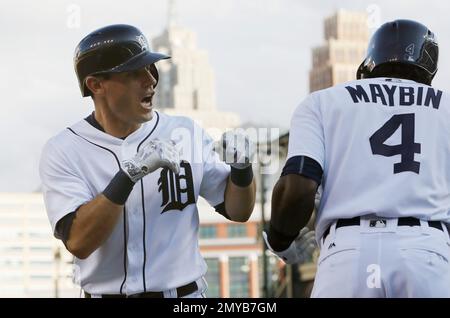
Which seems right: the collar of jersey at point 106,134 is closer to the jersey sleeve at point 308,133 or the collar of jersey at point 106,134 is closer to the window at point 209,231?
the jersey sleeve at point 308,133

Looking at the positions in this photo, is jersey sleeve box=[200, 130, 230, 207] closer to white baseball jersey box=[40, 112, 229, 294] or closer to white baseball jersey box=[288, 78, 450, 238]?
white baseball jersey box=[40, 112, 229, 294]

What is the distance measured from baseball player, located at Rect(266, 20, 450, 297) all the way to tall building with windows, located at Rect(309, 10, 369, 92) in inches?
4802

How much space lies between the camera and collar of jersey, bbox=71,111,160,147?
5258mm

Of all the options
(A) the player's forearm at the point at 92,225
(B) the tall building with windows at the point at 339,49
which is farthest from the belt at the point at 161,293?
(B) the tall building with windows at the point at 339,49

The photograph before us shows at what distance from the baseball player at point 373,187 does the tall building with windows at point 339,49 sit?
400ft

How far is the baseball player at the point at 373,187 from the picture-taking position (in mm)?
4188

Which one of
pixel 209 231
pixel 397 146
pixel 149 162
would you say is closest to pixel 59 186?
pixel 149 162

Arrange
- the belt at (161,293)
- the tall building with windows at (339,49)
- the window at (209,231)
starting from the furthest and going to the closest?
the tall building with windows at (339,49), the window at (209,231), the belt at (161,293)

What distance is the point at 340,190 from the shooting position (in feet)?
14.4

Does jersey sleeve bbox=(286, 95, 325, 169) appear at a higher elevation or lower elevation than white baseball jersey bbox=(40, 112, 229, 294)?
higher

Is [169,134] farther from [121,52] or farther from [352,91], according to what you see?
[352,91]

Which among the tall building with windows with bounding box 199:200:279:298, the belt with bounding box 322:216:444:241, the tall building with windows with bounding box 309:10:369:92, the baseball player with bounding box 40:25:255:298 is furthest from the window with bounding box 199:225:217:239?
the belt with bounding box 322:216:444:241
